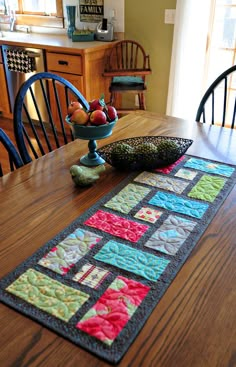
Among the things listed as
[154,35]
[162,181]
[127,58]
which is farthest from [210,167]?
[127,58]

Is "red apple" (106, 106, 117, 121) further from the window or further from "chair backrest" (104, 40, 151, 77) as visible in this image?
the window

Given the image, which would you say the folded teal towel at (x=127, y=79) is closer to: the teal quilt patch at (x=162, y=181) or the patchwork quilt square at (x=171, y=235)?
the teal quilt patch at (x=162, y=181)

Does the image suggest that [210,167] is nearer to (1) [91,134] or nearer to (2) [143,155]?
(2) [143,155]

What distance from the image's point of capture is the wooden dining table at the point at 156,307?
26.4 inches

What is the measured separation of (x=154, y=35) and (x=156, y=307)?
3200 millimetres

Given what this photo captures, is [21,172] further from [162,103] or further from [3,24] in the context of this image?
[3,24]

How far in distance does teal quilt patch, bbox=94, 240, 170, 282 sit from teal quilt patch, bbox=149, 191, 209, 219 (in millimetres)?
230

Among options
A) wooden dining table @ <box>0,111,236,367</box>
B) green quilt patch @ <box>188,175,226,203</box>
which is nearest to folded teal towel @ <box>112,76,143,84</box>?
wooden dining table @ <box>0,111,236,367</box>

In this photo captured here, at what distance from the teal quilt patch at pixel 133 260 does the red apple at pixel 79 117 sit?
512 millimetres

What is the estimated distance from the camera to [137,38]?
3.59 m

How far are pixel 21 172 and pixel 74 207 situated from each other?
307 millimetres

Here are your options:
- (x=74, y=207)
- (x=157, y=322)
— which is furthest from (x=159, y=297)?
(x=74, y=207)

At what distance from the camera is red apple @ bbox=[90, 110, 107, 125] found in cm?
Answer: 128

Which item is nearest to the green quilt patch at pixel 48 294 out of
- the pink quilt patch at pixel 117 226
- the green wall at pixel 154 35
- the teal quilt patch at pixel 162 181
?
the pink quilt patch at pixel 117 226
